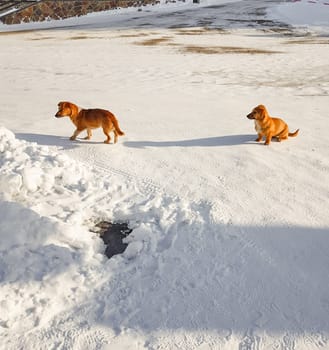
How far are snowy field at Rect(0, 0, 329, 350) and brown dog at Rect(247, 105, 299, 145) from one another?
178 mm

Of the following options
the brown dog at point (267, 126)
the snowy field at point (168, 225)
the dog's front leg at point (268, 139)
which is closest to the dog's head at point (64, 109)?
the snowy field at point (168, 225)

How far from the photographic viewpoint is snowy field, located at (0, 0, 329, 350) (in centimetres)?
254

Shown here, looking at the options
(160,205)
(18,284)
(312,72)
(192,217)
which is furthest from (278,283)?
(312,72)

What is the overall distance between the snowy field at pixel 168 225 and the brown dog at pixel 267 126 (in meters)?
0.18

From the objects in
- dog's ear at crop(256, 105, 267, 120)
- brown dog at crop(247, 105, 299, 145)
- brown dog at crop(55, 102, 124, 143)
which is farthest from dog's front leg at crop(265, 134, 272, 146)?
brown dog at crop(55, 102, 124, 143)

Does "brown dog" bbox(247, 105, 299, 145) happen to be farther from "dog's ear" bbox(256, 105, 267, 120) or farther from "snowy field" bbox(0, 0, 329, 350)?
"snowy field" bbox(0, 0, 329, 350)

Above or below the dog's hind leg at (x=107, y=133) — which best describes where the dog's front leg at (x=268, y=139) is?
below

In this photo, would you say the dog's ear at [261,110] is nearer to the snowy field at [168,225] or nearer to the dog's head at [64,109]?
the snowy field at [168,225]

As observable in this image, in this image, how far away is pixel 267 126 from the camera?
16.4 ft

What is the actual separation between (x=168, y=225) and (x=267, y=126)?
2432 mm

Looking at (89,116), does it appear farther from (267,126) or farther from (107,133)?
(267,126)

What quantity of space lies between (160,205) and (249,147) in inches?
81.7

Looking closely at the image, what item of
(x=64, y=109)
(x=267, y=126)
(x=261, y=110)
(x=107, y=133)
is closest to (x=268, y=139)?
(x=267, y=126)

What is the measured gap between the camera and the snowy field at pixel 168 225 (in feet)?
8.32
